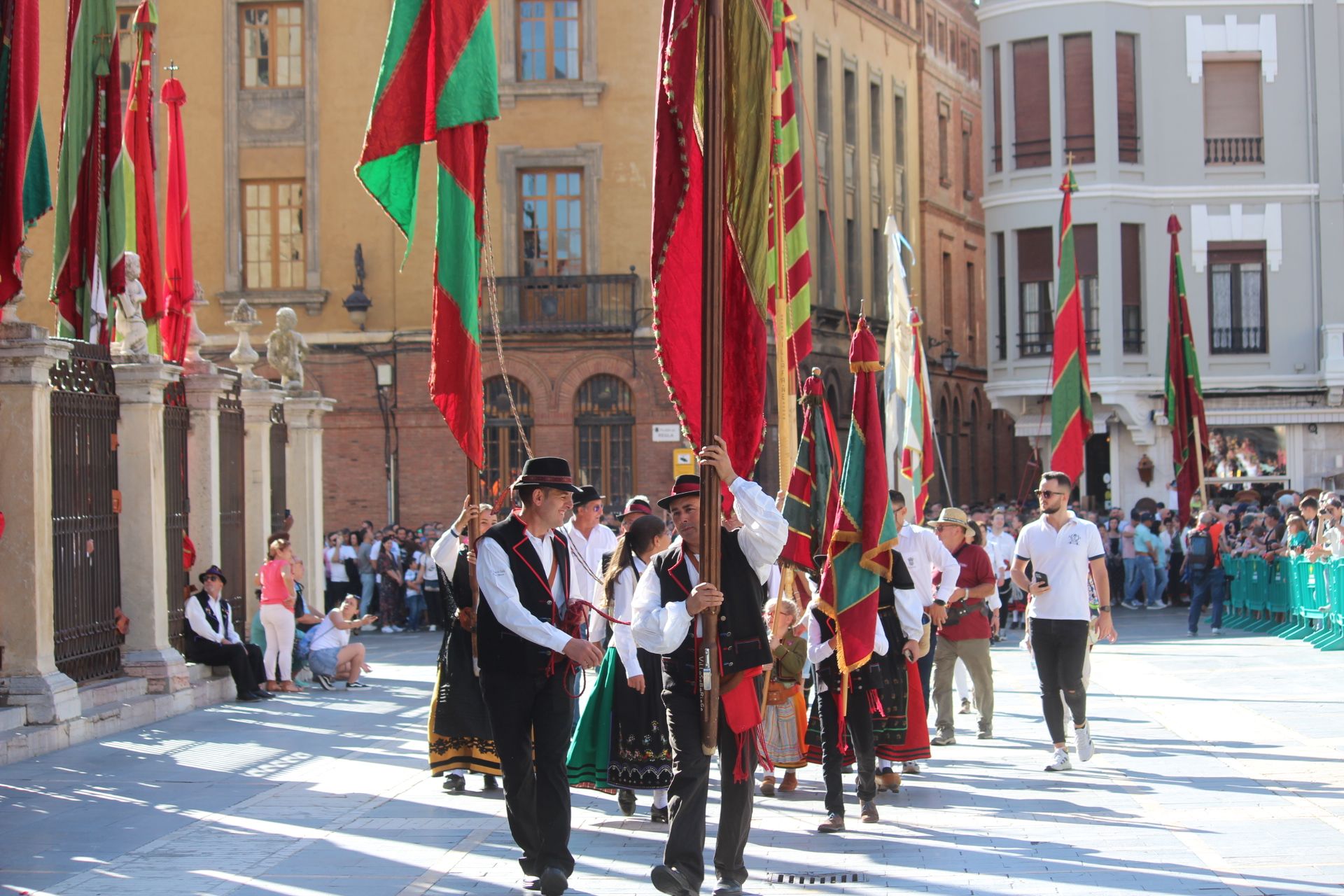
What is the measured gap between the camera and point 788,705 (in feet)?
37.8

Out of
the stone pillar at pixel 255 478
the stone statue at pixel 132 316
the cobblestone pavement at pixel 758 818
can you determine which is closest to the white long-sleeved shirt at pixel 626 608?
the cobblestone pavement at pixel 758 818

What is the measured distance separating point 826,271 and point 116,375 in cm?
2906

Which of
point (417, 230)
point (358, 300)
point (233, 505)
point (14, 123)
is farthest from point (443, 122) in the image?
point (358, 300)

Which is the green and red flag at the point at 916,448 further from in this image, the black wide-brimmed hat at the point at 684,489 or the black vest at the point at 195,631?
the black wide-brimmed hat at the point at 684,489

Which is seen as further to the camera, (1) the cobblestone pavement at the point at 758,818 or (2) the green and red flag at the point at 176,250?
(2) the green and red flag at the point at 176,250

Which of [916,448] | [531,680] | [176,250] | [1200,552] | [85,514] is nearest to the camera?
[531,680]

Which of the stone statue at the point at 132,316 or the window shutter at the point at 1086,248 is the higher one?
the window shutter at the point at 1086,248

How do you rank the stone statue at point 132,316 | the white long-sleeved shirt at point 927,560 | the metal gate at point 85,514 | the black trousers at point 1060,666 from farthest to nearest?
the stone statue at point 132,316, the metal gate at point 85,514, the white long-sleeved shirt at point 927,560, the black trousers at point 1060,666

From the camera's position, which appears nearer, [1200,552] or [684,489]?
[684,489]

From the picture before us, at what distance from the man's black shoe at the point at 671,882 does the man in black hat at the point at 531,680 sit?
0.60m

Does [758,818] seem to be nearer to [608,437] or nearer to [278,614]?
[278,614]

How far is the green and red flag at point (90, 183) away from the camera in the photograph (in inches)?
651

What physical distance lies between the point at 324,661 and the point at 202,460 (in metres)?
2.55

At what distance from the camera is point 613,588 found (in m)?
10.5
